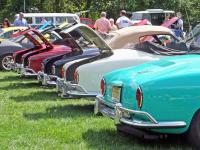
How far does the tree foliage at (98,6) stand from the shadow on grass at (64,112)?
101 ft

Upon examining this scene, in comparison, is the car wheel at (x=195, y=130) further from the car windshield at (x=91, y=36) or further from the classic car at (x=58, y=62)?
the classic car at (x=58, y=62)

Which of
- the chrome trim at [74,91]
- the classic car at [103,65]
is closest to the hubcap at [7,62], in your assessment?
the classic car at [103,65]

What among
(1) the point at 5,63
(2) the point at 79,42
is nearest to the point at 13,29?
(1) the point at 5,63

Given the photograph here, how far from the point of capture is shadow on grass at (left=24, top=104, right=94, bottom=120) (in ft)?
29.2

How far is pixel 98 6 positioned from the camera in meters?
44.0

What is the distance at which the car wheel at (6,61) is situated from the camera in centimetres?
1684

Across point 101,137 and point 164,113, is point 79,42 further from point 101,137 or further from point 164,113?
point 164,113

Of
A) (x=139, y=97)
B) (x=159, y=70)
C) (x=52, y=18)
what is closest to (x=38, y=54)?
(x=159, y=70)

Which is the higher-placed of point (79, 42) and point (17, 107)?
point (79, 42)

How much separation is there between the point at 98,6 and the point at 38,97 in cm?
3329

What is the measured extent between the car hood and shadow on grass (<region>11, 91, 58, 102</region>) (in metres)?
4.12

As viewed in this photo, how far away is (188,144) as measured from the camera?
6395 millimetres

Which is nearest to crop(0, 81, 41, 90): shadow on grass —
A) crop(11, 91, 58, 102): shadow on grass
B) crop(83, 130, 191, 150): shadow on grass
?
crop(11, 91, 58, 102): shadow on grass

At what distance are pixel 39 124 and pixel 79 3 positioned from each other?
3958 cm
